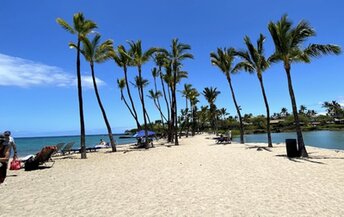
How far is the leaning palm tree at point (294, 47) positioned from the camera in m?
14.0

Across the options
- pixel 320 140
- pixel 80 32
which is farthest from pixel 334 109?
pixel 80 32

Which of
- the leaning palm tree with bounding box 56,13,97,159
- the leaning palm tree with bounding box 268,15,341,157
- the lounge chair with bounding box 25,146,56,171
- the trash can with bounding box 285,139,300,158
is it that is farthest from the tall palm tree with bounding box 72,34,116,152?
the trash can with bounding box 285,139,300,158

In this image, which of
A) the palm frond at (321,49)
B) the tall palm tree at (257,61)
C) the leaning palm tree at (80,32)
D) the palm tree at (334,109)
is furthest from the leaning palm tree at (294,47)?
the palm tree at (334,109)

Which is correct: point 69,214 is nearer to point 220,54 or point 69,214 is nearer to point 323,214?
point 323,214

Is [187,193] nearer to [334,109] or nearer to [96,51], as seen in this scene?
[96,51]

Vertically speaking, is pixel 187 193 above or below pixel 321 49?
below

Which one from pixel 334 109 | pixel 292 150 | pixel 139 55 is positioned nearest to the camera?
pixel 292 150

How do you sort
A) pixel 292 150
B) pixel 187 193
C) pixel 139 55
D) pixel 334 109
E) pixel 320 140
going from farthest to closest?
pixel 334 109, pixel 320 140, pixel 139 55, pixel 292 150, pixel 187 193

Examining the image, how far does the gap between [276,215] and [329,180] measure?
3.73 metres

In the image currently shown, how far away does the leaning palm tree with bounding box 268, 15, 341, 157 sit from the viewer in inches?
550

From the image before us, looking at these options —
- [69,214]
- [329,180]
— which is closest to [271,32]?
[329,180]

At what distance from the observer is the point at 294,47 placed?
1462 centimetres

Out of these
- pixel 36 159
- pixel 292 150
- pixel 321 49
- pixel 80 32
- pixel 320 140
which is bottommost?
pixel 320 140

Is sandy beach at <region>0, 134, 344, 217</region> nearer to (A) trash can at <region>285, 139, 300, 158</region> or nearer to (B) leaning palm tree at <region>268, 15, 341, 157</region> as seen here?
(A) trash can at <region>285, 139, 300, 158</region>
